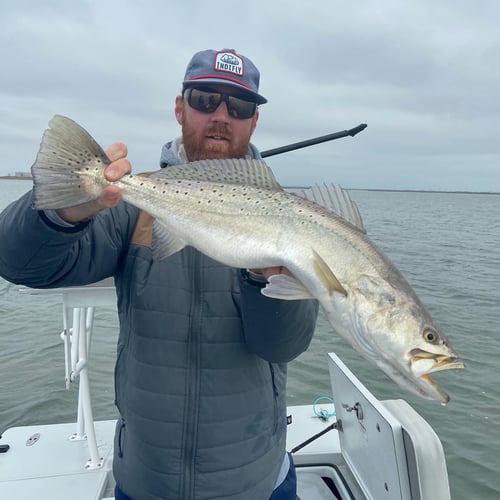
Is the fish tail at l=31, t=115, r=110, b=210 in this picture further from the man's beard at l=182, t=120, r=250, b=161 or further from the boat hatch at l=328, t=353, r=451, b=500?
the boat hatch at l=328, t=353, r=451, b=500

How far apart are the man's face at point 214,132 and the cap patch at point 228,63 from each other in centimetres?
14

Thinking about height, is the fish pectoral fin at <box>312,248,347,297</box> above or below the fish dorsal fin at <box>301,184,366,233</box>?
below

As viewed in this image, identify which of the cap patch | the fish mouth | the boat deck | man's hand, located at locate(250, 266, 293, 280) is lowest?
the boat deck

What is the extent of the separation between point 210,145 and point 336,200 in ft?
3.36

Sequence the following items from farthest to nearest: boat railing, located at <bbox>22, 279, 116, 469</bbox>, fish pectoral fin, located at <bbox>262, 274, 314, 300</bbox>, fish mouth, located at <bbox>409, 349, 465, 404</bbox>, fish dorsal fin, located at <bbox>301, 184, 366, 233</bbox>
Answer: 1. boat railing, located at <bbox>22, 279, 116, 469</bbox>
2. fish dorsal fin, located at <bbox>301, 184, 366, 233</bbox>
3. fish pectoral fin, located at <bbox>262, 274, 314, 300</bbox>
4. fish mouth, located at <bbox>409, 349, 465, 404</bbox>

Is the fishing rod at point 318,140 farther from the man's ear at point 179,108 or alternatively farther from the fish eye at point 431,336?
the fish eye at point 431,336

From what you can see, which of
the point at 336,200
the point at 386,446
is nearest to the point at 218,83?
the point at 336,200

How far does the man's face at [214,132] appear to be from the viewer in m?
3.12

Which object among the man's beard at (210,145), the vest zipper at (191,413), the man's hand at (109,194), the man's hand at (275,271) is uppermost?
the man's beard at (210,145)

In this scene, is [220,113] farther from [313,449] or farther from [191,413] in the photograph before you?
[313,449]

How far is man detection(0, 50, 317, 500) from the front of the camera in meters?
2.60

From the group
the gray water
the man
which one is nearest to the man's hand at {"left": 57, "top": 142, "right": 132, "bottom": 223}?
the man

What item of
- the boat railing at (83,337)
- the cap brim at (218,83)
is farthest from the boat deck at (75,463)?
the cap brim at (218,83)

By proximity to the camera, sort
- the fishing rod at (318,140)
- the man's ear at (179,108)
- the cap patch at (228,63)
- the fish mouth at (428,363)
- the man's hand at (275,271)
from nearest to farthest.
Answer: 1. the fish mouth at (428,363)
2. the man's hand at (275,271)
3. the cap patch at (228,63)
4. the man's ear at (179,108)
5. the fishing rod at (318,140)
